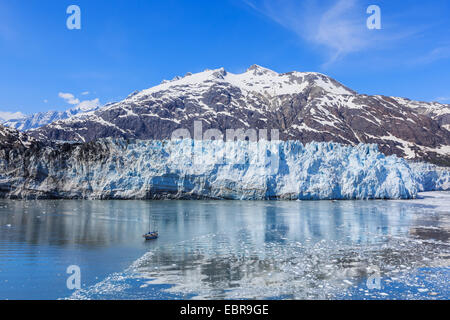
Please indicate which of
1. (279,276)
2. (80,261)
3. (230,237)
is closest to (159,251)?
Answer: (80,261)

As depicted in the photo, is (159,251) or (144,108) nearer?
(159,251)

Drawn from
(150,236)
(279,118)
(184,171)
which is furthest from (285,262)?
(279,118)

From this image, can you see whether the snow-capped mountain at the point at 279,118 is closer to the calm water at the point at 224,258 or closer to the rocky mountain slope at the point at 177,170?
the rocky mountain slope at the point at 177,170

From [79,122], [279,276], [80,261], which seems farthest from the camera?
[79,122]

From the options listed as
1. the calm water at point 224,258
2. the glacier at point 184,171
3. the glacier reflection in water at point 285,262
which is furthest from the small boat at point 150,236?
the glacier at point 184,171

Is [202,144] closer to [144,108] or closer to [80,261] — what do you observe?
[80,261]

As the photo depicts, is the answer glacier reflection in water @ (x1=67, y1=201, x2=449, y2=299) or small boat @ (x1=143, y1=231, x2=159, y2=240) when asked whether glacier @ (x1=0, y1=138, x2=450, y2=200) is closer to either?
glacier reflection in water @ (x1=67, y1=201, x2=449, y2=299)
